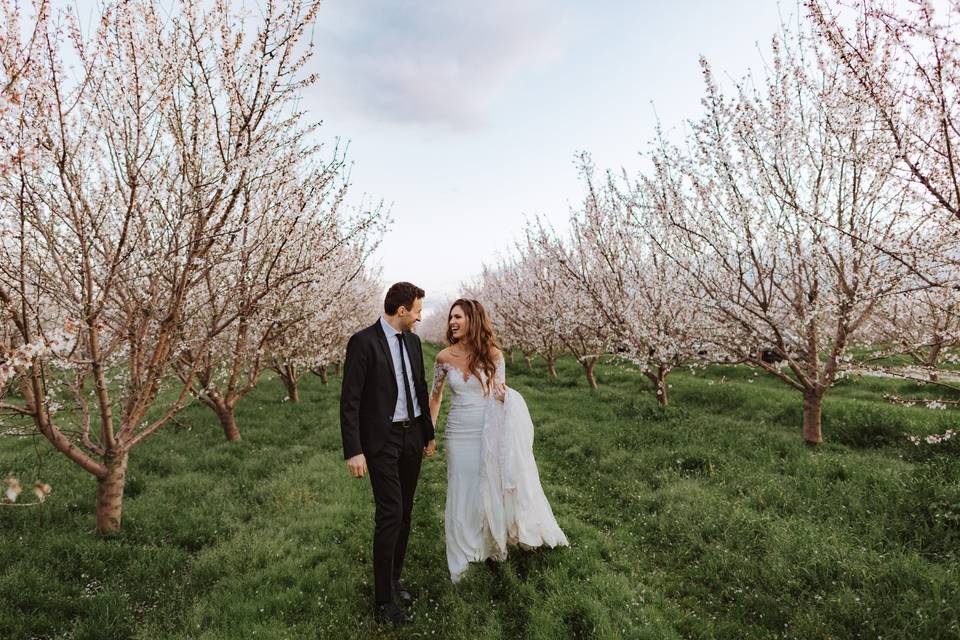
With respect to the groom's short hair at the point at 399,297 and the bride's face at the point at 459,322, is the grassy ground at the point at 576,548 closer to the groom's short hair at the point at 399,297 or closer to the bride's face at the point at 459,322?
the bride's face at the point at 459,322

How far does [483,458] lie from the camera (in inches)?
204

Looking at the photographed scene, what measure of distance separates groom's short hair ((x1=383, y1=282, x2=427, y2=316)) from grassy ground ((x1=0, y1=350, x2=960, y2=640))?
2757mm

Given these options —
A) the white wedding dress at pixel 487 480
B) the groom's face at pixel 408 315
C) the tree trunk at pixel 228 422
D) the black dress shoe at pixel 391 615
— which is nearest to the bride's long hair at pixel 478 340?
the white wedding dress at pixel 487 480

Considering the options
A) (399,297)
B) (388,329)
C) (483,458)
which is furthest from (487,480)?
(399,297)

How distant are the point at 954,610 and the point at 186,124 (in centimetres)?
885

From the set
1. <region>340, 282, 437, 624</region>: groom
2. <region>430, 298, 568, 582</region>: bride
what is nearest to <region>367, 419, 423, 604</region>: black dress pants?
<region>340, 282, 437, 624</region>: groom

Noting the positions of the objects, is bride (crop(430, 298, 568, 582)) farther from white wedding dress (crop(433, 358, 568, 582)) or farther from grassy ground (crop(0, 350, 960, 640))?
grassy ground (crop(0, 350, 960, 640))

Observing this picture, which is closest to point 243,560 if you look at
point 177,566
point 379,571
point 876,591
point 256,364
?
point 177,566

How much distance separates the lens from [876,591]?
14.1 feet

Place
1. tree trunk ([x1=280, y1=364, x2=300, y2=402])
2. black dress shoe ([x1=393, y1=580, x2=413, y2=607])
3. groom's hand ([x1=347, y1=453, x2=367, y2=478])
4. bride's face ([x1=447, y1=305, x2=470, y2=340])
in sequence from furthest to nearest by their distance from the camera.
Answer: tree trunk ([x1=280, y1=364, x2=300, y2=402]), bride's face ([x1=447, y1=305, x2=470, y2=340]), black dress shoe ([x1=393, y1=580, x2=413, y2=607]), groom's hand ([x1=347, y1=453, x2=367, y2=478])

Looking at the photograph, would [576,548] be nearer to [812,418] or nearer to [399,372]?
[399,372]

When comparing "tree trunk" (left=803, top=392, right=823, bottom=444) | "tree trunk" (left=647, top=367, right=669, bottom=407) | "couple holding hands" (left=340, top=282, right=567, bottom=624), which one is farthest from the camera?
"tree trunk" (left=647, top=367, right=669, bottom=407)

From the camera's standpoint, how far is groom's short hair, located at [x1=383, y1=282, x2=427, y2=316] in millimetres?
4582

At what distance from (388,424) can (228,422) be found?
24.7ft
